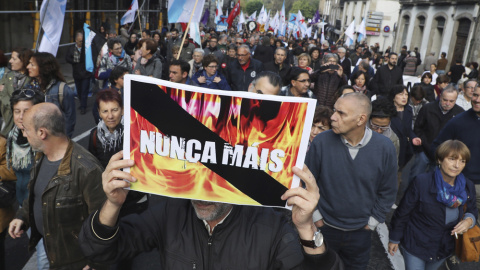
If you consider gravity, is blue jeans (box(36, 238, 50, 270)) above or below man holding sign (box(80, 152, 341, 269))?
below

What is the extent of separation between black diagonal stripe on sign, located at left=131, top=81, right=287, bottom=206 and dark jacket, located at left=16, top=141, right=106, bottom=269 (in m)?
1.17

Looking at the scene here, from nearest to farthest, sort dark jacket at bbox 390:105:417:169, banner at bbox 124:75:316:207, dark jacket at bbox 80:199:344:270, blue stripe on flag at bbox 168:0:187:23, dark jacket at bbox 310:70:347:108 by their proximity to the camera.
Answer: banner at bbox 124:75:316:207, dark jacket at bbox 80:199:344:270, dark jacket at bbox 390:105:417:169, dark jacket at bbox 310:70:347:108, blue stripe on flag at bbox 168:0:187:23

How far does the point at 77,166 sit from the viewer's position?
2621 millimetres

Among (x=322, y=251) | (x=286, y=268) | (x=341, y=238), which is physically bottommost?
(x=341, y=238)

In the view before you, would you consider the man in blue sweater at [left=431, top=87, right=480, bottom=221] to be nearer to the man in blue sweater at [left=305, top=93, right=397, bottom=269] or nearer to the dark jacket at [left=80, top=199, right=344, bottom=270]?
the man in blue sweater at [left=305, top=93, right=397, bottom=269]

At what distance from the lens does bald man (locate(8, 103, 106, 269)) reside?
2.58 meters

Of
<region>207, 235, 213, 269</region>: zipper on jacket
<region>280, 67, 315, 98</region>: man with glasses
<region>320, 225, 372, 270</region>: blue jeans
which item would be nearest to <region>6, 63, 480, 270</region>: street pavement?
<region>320, 225, 372, 270</region>: blue jeans

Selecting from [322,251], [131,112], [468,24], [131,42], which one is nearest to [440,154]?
[322,251]

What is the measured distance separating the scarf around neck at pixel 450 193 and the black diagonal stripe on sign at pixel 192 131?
197 cm

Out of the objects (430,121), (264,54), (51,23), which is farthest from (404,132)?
(264,54)

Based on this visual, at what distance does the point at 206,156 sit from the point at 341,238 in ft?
6.01

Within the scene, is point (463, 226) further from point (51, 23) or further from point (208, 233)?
point (51, 23)

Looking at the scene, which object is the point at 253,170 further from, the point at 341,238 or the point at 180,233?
the point at 341,238

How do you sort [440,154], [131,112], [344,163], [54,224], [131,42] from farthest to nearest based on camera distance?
[131,42], [440,154], [344,163], [54,224], [131,112]
